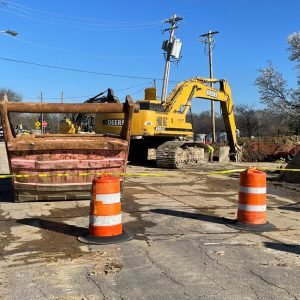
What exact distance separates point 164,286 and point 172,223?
302 cm

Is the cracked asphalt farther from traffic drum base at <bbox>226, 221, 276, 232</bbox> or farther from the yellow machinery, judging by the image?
the yellow machinery

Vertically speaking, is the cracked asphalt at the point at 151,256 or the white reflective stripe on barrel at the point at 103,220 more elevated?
the white reflective stripe on barrel at the point at 103,220

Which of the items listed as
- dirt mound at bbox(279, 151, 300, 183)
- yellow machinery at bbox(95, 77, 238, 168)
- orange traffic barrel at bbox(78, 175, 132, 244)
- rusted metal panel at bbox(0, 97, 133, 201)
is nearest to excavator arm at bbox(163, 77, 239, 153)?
yellow machinery at bbox(95, 77, 238, 168)

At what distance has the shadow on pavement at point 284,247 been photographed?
6.20 meters

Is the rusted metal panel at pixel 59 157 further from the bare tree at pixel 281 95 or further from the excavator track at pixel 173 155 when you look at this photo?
the bare tree at pixel 281 95

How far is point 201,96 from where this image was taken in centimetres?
2209

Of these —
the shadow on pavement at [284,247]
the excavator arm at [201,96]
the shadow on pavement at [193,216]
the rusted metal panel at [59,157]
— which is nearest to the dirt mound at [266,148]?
the excavator arm at [201,96]

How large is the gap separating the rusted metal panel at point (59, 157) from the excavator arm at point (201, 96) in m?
10.4

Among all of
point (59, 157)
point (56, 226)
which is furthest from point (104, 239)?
point (59, 157)

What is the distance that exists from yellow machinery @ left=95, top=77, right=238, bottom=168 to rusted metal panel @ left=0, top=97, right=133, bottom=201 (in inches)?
292

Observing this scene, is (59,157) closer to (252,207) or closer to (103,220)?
(103,220)

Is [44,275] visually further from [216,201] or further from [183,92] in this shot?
[183,92]

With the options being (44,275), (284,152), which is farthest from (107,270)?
(284,152)

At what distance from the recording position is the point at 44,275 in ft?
16.7
